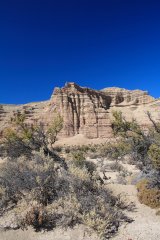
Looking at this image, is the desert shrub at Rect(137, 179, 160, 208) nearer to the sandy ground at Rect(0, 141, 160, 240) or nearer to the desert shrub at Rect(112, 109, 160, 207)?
the desert shrub at Rect(112, 109, 160, 207)

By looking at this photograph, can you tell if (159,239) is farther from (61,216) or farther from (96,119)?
(96,119)

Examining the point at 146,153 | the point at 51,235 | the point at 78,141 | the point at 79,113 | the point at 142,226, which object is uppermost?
the point at 79,113

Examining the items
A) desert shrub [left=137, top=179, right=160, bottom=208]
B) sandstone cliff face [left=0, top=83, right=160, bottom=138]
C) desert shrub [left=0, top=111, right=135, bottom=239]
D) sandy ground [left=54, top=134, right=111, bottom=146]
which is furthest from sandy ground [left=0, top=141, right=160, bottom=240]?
sandstone cliff face [left=0, top=83, right=160, bottom=138]

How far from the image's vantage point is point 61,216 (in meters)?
8.87

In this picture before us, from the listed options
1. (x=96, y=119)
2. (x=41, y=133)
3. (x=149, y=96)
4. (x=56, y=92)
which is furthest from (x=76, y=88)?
(x=41, y=133)

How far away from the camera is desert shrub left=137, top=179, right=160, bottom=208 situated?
374 inches

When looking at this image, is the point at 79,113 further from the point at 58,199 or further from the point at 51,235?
the point at 51,235

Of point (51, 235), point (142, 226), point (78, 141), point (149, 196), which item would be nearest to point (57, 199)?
point (51, 235)

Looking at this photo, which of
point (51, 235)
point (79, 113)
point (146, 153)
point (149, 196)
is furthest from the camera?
point (79, 113)

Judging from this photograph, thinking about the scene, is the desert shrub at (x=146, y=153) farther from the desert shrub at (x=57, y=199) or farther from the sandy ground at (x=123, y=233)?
the desert shrub at (x=57, y=199)

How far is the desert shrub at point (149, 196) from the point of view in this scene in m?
9.51

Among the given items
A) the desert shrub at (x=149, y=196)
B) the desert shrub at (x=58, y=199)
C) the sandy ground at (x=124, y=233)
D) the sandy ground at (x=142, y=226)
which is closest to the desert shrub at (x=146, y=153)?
the desert shrub at (x=149, y=196)

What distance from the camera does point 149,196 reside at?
9727 mm

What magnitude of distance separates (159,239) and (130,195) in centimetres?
338
